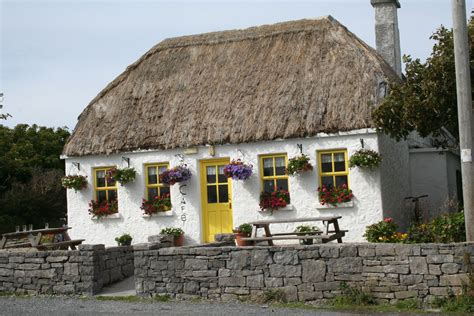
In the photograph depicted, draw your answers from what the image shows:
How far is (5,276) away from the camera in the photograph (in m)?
13.8

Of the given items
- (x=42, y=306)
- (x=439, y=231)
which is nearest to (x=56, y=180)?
(x=42, y=306)

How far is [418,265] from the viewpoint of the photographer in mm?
10914

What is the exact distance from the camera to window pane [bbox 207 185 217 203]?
17.5 m

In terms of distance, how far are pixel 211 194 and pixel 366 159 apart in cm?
394

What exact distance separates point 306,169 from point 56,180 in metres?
14.7

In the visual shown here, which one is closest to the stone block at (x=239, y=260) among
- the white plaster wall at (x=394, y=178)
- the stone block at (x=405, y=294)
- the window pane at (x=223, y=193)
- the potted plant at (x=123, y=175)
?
the stone block at (x=405, y=294)

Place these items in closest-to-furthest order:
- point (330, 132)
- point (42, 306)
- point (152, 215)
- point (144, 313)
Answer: point (144, 313)
point (42, 306)
point (330, 132)
point (152, 215)

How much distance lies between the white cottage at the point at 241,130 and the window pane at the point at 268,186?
0.03m

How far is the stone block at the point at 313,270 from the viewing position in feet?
37.8

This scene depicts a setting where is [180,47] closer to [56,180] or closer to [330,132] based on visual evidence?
[330,132]

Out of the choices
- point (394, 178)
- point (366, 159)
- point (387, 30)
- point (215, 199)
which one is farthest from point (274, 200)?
point (387, 30)

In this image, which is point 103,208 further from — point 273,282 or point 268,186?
point 273,282

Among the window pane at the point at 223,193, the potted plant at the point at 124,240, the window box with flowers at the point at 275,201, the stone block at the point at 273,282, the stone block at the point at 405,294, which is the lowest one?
the stone block at the point at 405,294

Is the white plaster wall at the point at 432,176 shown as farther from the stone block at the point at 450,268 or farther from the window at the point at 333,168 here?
the stone block at the point at 450,268
